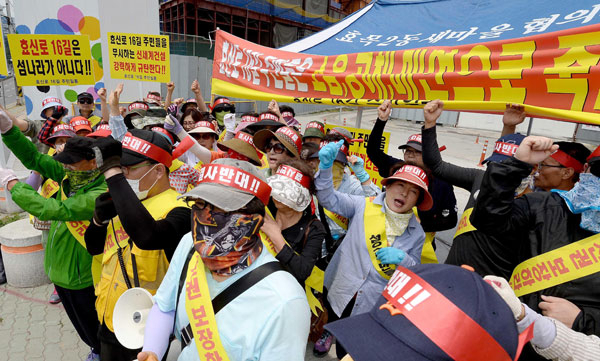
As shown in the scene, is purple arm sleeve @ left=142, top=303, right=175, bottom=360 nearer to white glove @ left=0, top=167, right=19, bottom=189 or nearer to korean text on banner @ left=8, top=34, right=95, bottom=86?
white glove @ left=0, top=167, right=19, bottom=189

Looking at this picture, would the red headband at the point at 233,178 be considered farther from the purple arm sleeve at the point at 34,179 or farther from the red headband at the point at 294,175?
the purple arm sleeve at the point at 34,179

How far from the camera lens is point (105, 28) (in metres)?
9.29

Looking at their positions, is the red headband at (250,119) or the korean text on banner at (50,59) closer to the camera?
the korean text on banner at (50,59)

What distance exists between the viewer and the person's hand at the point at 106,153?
1925 mm

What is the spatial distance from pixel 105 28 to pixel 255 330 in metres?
10.7

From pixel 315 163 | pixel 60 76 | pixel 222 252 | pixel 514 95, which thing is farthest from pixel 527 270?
pixel 60 76

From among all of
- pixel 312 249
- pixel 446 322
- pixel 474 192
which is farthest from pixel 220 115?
pixel 446 322

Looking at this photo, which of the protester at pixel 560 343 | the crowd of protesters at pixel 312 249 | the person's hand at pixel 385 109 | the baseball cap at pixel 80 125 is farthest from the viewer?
the baseball cap at pixel 80 125

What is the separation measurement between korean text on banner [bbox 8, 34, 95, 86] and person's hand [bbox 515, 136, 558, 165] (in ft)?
20.2

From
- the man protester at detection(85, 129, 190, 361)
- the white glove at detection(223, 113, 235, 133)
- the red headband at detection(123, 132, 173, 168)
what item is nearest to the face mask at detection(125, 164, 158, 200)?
the man protester at detection(85, 129, 190, 361)

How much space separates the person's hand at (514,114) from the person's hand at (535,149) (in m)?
1.07

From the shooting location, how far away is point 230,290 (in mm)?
1527

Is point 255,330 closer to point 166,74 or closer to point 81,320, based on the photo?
point 81,320

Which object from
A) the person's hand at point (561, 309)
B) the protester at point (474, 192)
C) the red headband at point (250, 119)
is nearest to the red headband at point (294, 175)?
the protester at point (474, 192)
